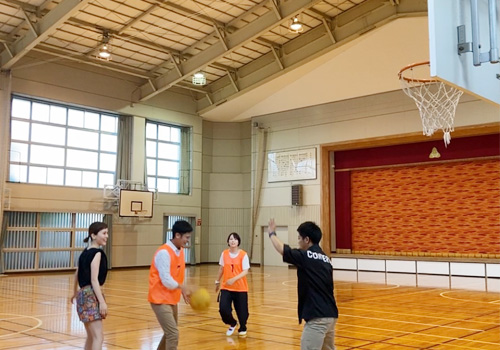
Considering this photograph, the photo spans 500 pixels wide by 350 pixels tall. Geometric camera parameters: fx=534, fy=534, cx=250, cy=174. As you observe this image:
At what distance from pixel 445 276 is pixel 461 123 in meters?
6.48

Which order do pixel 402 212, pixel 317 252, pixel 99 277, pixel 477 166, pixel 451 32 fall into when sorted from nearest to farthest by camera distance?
pixel 451 32 → pixel 317 252 → pixel 99 277 → pixel 477 166 → pixel 402 212

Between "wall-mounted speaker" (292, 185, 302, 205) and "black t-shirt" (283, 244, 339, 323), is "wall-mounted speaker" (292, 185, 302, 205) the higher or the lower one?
the higher one

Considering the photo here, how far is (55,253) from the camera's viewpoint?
24578mm

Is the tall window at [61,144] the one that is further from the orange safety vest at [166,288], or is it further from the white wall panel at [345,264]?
the orange safety vest at [166,288]

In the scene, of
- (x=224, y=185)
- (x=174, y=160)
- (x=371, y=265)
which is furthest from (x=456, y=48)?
(x=224, y=185)

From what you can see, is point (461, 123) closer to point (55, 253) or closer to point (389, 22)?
point (389, 22)

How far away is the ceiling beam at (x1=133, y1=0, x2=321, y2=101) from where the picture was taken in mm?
20422

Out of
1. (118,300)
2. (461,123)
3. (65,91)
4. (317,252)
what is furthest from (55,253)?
(317,252)

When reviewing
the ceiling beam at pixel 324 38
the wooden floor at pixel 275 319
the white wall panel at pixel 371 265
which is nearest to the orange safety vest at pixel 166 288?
the wooden floor at pixel 275 319

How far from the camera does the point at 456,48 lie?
3.57m

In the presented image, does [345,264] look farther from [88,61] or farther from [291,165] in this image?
[88,61]

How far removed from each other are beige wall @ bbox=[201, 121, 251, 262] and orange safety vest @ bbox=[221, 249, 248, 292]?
2118 centimetres

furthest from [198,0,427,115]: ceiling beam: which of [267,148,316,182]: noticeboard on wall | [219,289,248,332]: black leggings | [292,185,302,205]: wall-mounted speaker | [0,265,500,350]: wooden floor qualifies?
[219,289,248,332]: black leggings

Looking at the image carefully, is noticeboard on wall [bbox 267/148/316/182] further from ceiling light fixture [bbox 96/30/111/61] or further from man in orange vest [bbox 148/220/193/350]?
man in orange vest [bbox 148/220/193/350]
